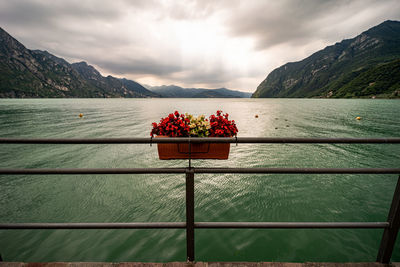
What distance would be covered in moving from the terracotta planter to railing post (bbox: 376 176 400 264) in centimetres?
215

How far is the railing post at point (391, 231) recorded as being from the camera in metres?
2.16

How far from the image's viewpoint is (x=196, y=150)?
2.40 meters

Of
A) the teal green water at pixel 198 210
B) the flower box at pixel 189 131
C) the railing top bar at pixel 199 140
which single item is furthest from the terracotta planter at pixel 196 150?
the teal green water at pixel 198 210

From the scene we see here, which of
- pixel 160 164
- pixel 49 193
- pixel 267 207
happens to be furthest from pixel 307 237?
pixel 49 193

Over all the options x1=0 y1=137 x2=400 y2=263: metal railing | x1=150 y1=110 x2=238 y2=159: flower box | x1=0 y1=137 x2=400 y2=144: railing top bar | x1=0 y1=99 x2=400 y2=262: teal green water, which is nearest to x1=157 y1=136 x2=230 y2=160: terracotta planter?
x1=150 y1=110 x2=238 y2=159: flower box

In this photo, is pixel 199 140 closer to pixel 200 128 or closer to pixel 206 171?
pixel 206 171

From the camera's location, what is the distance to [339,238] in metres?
5.59

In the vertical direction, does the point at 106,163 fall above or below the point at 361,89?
below

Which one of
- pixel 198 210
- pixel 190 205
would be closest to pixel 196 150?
pixel 190 205

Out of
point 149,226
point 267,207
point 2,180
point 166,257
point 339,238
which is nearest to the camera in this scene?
point 149,226

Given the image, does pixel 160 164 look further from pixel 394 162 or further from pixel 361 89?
pixel 361 89

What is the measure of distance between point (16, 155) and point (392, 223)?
2130cm

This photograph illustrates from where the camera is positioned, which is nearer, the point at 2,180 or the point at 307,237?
the point at 307,237

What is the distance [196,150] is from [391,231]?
2.74 metres
